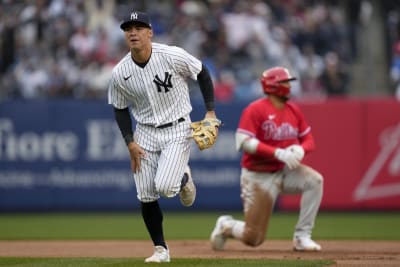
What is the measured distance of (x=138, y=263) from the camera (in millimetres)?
7941

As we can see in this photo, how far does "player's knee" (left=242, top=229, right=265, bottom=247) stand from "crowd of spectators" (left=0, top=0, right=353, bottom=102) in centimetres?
721

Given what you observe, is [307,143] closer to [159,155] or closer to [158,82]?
[159,155]

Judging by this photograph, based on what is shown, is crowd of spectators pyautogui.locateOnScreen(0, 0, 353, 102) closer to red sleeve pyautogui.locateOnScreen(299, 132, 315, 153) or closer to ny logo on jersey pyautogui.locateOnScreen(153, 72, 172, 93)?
red sleeve pyautogui.locateOnScreen(299, 132, 315, 153)

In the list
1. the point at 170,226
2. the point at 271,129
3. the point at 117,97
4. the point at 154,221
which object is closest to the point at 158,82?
the point at 117,97

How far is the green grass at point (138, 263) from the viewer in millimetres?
7805

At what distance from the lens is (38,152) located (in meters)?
15.8

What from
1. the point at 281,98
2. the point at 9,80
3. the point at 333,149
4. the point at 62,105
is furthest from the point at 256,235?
the point at 9,80

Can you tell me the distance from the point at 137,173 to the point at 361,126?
7.64 metres

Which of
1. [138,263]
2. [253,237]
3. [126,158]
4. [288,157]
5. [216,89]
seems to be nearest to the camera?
[138,263]

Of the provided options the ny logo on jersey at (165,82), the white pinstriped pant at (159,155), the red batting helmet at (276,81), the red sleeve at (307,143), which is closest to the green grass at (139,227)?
the white pinstriped pant at (159,155)

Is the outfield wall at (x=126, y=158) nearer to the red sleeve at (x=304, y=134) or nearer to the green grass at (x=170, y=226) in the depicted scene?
the green grass at (x=170, y=226)

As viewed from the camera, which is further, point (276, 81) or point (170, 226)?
point (170, 226)

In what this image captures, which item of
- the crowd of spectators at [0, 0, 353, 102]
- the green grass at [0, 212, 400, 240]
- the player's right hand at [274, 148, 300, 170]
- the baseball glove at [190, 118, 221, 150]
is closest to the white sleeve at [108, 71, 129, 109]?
the baseball glove at [190, 118, 221, 150]

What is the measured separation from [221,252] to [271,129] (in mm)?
1349
